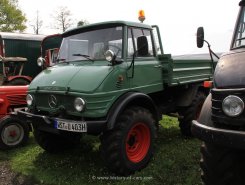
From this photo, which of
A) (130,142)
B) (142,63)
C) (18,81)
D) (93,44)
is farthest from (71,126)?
(18,81)

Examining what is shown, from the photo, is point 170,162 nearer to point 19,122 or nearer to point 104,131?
point 104,131

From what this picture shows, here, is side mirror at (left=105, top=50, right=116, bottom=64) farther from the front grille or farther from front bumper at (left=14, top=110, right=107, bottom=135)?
the front grille

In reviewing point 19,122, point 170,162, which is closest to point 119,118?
point 170,162

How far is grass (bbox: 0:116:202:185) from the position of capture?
175 inches

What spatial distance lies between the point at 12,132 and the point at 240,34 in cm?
453

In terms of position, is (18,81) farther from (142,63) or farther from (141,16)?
(142,63)

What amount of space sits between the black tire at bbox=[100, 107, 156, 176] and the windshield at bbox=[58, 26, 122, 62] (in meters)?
1.05

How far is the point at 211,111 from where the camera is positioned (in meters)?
3.31

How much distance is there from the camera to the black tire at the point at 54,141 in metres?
5.66

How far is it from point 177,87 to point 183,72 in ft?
1.20

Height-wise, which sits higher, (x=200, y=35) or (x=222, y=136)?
(x=200, y=35)

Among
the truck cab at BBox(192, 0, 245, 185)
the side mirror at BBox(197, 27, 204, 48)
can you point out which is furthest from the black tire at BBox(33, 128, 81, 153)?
the truck cab at BBox(192, 0, 245, 185)

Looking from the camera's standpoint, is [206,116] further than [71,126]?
No

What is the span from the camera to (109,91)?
4551 mm
